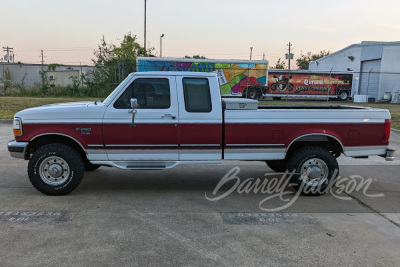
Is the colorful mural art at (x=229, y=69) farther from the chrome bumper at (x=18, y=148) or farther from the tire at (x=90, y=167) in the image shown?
the chrome bumper at (x=18, y=148)

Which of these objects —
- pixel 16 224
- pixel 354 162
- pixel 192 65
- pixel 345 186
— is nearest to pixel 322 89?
pixel 192 65

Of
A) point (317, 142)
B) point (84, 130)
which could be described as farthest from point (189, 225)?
point (317, 142)

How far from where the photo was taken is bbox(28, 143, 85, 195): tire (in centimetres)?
550

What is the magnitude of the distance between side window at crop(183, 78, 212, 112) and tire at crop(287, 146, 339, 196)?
1709 millimetres

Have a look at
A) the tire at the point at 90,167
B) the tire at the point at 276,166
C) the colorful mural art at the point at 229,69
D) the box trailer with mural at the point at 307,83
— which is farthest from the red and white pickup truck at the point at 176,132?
the box trailer with mural at the point at 307,83

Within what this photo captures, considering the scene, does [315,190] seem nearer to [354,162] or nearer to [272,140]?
[272,140]

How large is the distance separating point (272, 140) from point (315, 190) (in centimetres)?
113

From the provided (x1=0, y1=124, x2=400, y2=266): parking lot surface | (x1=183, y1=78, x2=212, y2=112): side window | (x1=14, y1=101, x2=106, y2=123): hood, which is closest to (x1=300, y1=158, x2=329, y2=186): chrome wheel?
(x1=0, y1=124, x2=400, y2=266): parking lot surface

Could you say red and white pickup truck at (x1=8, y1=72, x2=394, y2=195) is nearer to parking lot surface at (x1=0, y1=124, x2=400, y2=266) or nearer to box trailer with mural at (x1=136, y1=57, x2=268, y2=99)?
parking lot surface at (x1=0, y1=124, x2=400, y2=266)

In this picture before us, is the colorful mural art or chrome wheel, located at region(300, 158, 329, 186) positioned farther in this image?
the colorful mural art

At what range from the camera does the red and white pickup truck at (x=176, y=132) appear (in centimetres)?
553

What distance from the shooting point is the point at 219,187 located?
6.36 meters

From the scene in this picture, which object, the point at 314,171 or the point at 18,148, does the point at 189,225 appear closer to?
the point at 314,171

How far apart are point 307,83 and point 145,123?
27294 mm
